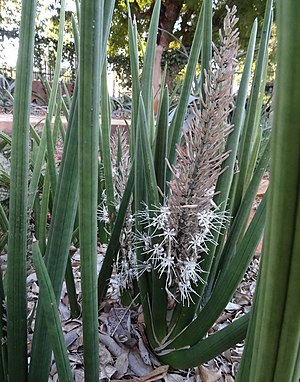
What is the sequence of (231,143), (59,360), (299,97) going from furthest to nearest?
(231,143), (59,360), (299,97)

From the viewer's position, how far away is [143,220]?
1.06 feet

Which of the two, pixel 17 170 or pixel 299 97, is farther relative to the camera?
pixel 17 170

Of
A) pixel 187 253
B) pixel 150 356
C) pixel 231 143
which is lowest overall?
pixel 150 356

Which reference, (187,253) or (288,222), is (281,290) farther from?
(187,253)

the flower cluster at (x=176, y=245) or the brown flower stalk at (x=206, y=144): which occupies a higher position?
the brown flower stalk at (x=206, y=144)

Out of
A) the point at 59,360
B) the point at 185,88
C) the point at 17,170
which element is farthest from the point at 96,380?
the point at 185,88

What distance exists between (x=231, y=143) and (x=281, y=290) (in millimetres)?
229

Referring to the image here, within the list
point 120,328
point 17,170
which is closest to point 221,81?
point 17,170

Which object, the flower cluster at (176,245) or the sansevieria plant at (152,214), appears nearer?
the sansevieria plant at (152,214)

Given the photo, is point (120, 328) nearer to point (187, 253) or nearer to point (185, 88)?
point (187, 253)

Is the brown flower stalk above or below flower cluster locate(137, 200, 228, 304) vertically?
above

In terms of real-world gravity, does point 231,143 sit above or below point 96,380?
above

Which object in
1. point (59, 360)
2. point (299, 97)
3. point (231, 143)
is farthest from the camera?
point (231, 143)

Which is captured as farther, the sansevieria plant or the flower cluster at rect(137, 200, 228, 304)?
the flower cluster at rect(137, 200, 228, 304)
